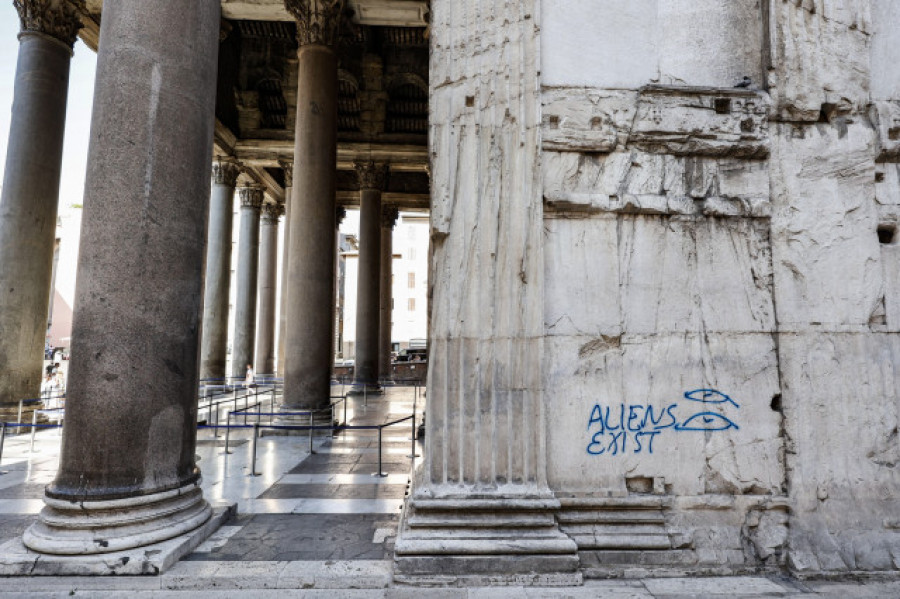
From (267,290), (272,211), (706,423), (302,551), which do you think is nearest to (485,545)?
(302,551)

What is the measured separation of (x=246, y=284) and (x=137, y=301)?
18632 millimetres

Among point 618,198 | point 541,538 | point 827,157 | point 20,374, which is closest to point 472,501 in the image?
point 541,538

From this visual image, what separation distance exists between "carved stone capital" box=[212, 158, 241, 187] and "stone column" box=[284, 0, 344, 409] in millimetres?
A: 8796

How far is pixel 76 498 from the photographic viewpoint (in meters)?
4.01

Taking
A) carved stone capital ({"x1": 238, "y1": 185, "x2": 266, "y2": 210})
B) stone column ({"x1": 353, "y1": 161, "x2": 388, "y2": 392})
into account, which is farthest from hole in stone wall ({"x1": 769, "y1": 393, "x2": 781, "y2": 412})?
carved stone capital ({"x1": 238, "y1": 185, "x2": 266, "y2": 210})

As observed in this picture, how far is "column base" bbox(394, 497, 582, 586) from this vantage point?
3.84m

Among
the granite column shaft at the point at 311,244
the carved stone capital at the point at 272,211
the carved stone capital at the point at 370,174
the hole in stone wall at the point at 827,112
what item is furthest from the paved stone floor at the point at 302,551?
the carved stone capital at the point at 272,211

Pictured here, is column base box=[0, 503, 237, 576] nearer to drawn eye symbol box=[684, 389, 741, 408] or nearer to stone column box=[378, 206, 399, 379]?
drawn eye symbol box=[684, 389, 741, 408]

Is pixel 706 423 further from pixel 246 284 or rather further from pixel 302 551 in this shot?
pixel 246 284

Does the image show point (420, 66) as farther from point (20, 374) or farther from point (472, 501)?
point (472, 501)

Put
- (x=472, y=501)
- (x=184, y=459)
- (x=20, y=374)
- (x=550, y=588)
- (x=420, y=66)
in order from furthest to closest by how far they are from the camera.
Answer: (x=420, y=66) → (x=20, y=374) → (x=184, y=459) → (x=472, y=501) → (x=550, y=588)

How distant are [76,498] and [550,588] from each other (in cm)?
357

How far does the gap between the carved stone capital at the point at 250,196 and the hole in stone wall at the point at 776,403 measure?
21599 mm

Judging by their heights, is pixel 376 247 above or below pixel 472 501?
above
